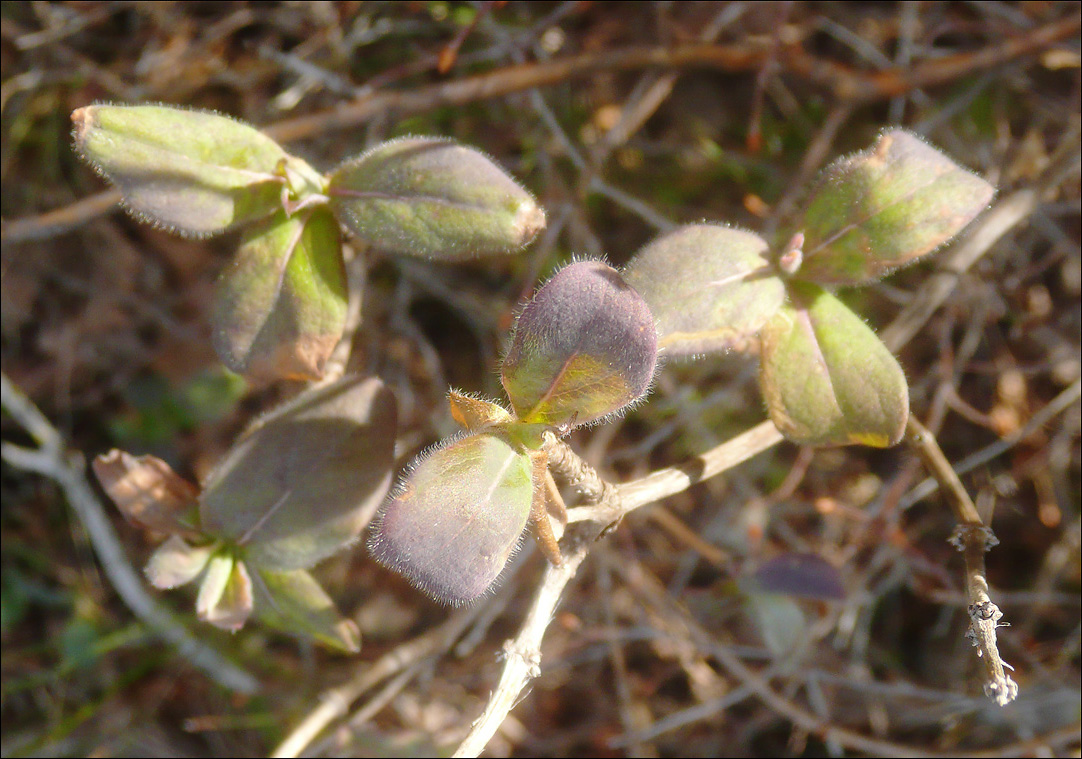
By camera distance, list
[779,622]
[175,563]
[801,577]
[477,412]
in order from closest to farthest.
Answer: [477,412] → [175,563] → [801,577] → [779,622]

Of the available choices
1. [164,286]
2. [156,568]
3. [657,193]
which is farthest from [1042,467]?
[164,286]

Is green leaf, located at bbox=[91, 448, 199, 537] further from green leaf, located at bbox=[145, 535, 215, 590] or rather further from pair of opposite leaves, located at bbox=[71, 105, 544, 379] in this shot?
pair of opposite leaves, located at bbox=[71, 105, 544, 379]

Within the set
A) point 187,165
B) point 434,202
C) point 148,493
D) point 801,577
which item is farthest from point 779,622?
point 187,165

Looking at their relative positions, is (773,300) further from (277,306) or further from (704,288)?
(277,306)

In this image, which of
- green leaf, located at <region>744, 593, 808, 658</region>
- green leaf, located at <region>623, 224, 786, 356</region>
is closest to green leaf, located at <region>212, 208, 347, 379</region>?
green leaf, located at <region>623, 224, 786, 356</region>

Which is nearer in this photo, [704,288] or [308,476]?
[704,288]

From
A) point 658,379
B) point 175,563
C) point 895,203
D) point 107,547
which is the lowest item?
point 107,547
